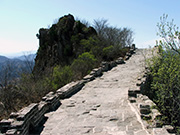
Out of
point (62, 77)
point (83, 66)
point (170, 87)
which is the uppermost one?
point (83, 66)

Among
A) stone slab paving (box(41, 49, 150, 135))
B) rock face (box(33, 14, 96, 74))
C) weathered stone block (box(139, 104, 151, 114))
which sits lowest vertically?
stone slab paving (box(41, 49, 150, 135))

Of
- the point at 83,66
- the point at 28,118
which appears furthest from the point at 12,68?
the point at 83,66

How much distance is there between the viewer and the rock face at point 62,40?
27266 millimetres

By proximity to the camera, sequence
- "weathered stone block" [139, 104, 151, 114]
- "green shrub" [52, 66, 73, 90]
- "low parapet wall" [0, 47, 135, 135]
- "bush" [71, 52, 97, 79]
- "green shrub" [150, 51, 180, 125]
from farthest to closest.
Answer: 1. "bush" [71, 52, 97, 79]
2. "green shrub" [52, 66, 73, 90]
3. "green shrub" [150, 51, 180, 125]
4. "weathered stone block" [139, 104, 151, 114]
5. "low parapet wall" [0, 47, 135, 135]

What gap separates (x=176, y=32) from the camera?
588cm

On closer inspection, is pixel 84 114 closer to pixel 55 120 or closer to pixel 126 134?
pixel 55 120

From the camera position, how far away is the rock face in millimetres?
27266

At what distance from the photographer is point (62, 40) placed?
29.6 metres

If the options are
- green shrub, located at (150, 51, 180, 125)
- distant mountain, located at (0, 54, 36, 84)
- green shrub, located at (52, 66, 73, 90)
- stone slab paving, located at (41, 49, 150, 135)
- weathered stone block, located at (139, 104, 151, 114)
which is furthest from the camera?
green shrub, located at (52, 66, 73, 90)

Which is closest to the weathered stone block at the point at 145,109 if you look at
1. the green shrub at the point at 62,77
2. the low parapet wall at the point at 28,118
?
the low parapet wall at the point at 28,118

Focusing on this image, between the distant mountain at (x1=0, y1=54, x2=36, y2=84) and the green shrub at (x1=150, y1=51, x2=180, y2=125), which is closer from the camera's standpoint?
the green shrub at (x1=150, y1=51, x2=180, y2=125)

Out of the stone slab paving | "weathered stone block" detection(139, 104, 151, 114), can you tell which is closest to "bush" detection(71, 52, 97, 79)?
the stone slab paving

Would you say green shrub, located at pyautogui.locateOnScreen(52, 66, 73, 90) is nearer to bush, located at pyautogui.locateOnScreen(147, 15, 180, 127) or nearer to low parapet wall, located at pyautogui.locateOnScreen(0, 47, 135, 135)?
low parapet wall, located at pyautogui.locateOnScreen(0, 47, 135, 135)

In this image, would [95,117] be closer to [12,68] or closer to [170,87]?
[170,87]
